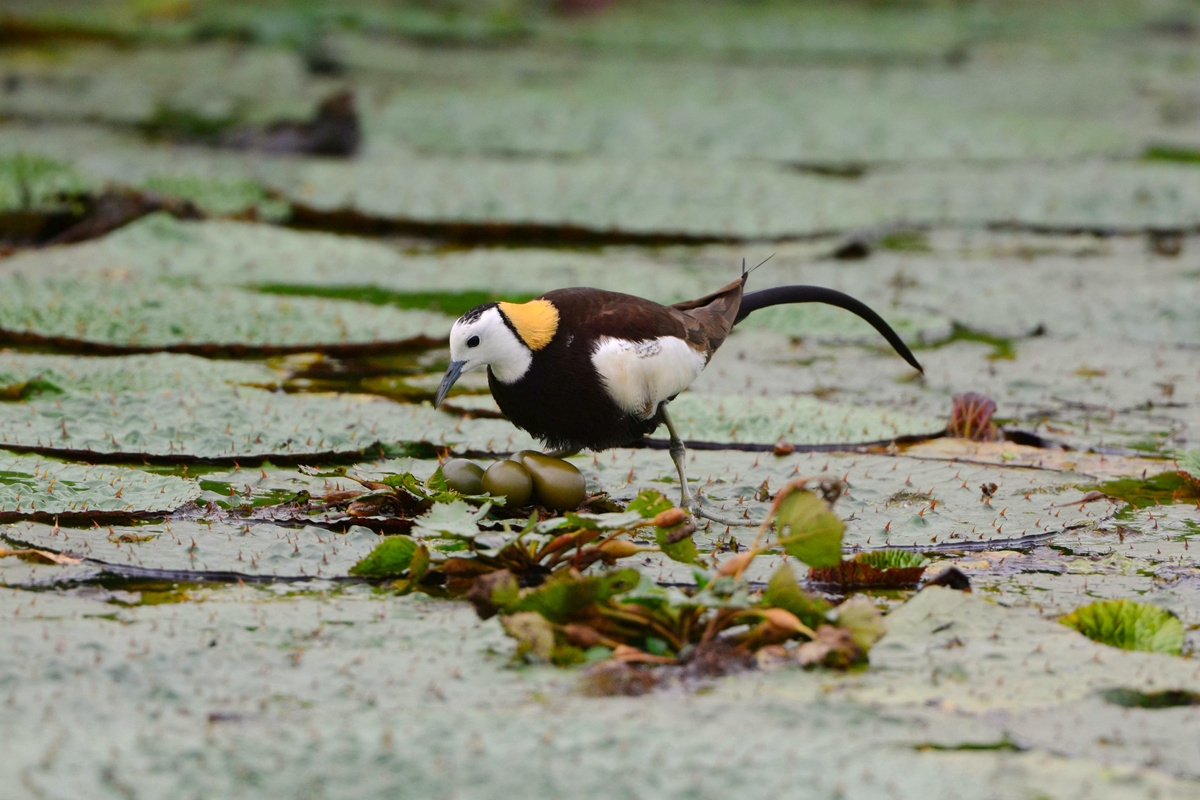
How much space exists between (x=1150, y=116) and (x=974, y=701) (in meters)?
9.64

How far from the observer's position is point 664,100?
33.6 ft

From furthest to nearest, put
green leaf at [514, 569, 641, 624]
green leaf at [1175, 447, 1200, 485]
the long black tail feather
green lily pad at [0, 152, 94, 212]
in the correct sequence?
green lily pad at [0, 152, 94, 212] < the long black tail feather < green leaf at [1175, 447, 1200, 485] < green leaf at [514, 569, 641, 624]

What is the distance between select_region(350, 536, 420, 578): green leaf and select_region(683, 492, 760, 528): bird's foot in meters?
0.88

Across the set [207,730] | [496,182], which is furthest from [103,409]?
[496,182]

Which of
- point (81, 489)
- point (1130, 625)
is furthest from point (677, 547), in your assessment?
point (81, 489)

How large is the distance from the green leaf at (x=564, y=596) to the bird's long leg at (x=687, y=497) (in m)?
0.88

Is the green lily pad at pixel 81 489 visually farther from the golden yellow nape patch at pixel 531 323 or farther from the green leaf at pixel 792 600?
the green leaf at pixel 792 600

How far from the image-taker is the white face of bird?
11.4 feet

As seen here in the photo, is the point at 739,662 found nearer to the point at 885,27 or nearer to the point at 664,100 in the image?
the point at 664,100

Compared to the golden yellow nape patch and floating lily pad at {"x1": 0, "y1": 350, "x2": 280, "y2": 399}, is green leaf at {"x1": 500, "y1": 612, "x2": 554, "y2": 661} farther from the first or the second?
floating lily pad at {"x1": 0, "y1": 350, "x2": 280, "y2": 399}

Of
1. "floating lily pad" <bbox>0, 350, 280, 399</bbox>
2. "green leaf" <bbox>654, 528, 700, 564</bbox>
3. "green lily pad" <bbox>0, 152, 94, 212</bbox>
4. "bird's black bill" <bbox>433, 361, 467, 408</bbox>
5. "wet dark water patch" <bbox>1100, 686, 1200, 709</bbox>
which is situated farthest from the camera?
"green lily pad" <bbox>0, 152, 94, 212</bbox>

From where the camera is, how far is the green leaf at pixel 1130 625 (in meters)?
2.81

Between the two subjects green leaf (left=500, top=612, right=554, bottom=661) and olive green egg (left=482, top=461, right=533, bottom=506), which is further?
olive green egg (left=482, top=461, right=533, bottom=506)

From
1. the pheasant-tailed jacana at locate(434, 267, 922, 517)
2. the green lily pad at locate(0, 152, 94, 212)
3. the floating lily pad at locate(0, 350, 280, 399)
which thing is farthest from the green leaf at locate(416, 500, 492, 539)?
the green lily pad at locate(0, 152, 94, 212)
